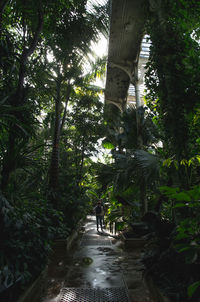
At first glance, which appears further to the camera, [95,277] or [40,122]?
[95,277]

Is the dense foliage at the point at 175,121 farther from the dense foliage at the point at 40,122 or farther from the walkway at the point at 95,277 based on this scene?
the dense foliage at the point at 40,122

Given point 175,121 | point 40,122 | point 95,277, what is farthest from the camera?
point 95,277

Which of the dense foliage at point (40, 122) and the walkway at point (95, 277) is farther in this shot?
the walkway at point (95, 277)

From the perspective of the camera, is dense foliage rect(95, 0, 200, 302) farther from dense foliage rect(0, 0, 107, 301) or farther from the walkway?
dense foliage rect(0, 0, 107, 301)

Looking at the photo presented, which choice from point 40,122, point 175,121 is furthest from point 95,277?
point 175,121

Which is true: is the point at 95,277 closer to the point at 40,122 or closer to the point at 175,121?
the point at 40,122

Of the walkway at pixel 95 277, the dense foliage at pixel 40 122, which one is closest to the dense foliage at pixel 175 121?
the walkway at pixel 95 277

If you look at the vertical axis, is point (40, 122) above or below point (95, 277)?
above

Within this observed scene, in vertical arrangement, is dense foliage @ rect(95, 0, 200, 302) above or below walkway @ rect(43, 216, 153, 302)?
above

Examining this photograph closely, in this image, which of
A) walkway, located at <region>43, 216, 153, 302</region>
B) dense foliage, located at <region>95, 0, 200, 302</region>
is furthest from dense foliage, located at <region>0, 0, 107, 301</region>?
dense foliage, located at <region>95, 0, 200, 302</region>

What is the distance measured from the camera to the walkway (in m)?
2.67

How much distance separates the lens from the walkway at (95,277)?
8.75 feet

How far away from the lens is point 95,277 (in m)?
3.32

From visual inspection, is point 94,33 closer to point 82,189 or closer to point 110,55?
point 110,55
